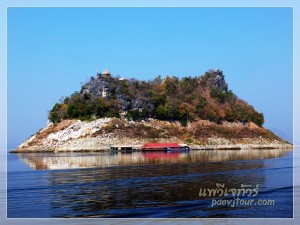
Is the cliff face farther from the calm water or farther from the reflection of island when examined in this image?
the calm water

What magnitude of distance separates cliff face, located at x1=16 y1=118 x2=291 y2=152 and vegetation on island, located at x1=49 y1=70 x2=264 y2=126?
8.12 feet

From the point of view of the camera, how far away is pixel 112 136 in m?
89.1

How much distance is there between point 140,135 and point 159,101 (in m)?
14.8

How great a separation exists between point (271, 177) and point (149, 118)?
73.0 metres

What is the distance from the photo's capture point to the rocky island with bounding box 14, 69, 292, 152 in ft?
297

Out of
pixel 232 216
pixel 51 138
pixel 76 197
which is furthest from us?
pixel 51 138

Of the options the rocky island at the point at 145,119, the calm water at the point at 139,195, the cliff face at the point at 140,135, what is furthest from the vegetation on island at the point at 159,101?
the calm water at the point at 139,195

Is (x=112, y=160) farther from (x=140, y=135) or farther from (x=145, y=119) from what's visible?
(x=145, y=119)

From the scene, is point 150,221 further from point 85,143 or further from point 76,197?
point 85,143

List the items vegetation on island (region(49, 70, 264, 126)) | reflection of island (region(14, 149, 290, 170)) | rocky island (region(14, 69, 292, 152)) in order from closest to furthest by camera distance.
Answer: reflection of island (region(14, 149, 290, 170)) < rocky island (region(14, 69, 292, 152)) < vegetation on island (region(49, 70, 264, 126))

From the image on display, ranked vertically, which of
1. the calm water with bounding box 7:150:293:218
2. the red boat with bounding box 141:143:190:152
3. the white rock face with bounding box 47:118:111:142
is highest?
the white rock face with bounding box 47:118:111:142

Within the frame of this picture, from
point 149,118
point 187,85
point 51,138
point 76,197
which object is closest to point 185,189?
point 76,197

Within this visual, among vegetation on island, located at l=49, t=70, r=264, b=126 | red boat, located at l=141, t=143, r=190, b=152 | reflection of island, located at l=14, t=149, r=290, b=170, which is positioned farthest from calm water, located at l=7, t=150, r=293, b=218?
vegetation on island, located at l=49, t=70, r=264, b=126

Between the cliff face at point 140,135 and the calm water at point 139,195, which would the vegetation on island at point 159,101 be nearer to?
the cliff face at point 140,135
